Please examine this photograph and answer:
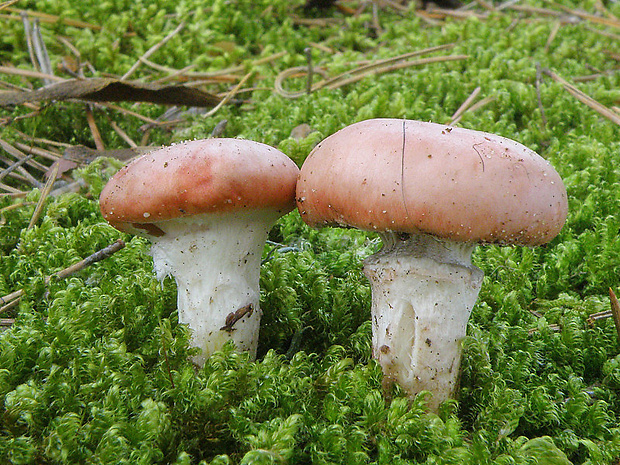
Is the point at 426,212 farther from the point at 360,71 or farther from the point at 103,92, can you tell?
the point at 360,71

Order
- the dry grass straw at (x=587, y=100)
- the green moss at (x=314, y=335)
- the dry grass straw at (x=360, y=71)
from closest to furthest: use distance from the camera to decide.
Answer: the green moss at (x=314, y=335) → the dry grass straw at (x=587, y=100) → the dry grass straw at (x=360, y=71)

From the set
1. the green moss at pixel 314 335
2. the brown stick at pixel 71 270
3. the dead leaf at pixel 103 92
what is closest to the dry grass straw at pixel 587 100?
the green moss at pixel 314 335

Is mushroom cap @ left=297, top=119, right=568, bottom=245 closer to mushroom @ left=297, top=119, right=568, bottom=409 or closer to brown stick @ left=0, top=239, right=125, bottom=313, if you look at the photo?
mushroom @ left=297, top=119, right=568, bottom=409

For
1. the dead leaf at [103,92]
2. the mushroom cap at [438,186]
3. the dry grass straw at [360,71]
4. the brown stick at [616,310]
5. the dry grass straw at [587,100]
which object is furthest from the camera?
the dry grass straw at [360,71]

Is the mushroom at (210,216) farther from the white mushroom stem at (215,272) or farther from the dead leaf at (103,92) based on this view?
the dead leaf at (103,92)

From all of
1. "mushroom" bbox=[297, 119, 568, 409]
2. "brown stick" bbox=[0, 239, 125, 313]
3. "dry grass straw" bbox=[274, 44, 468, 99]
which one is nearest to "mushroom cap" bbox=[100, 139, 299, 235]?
"mushroom" bbox=[297, 119, 568, 409]

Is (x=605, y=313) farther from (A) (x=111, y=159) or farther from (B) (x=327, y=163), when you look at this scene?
(A) (x=111, y=159)

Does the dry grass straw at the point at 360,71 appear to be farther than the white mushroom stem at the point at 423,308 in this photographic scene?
Yes
